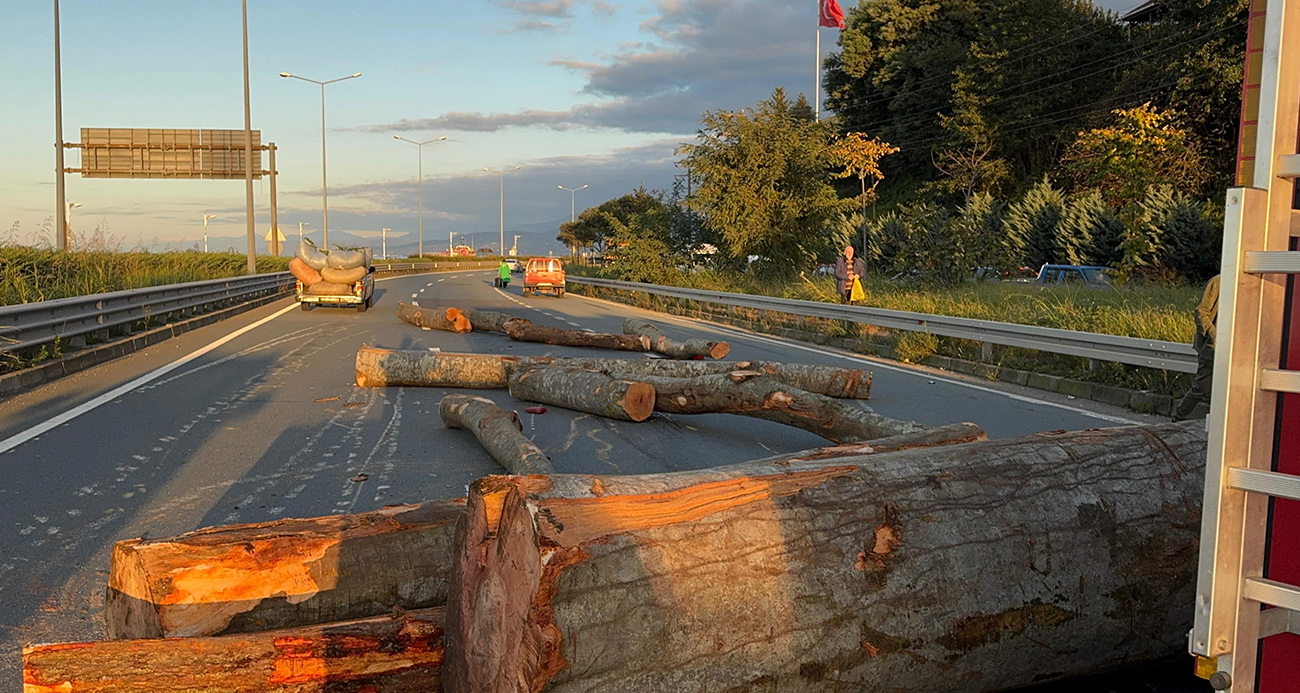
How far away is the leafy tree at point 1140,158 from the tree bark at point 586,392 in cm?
Result: 2712

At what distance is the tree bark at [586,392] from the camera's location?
332 inches

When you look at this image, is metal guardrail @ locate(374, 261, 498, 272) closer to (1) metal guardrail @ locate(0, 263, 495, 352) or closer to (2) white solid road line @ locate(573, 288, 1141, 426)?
(1) metal guardrail @ locate(0, 263, 495, 352)

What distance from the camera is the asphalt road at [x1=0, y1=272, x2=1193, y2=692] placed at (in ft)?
17.1

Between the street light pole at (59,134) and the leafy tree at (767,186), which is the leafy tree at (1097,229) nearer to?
the leafy tree at (767,186)

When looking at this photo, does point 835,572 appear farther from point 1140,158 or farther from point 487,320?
point 1140,158

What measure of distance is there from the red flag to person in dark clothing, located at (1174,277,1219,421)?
101ft

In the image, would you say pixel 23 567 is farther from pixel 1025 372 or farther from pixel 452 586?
pixel 1025 372

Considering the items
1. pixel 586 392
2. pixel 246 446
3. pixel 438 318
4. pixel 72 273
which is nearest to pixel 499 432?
pixel 586 392

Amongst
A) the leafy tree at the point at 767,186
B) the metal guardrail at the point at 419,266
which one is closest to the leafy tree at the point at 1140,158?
the leafy tree at the point at 767,186

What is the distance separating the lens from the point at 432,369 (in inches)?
425

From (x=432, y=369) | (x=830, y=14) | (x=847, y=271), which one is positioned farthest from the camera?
(x=830, y=14)

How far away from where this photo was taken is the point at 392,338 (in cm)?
1780

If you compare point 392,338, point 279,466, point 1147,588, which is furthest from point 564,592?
point 392,338

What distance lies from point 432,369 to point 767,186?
22723 mm
